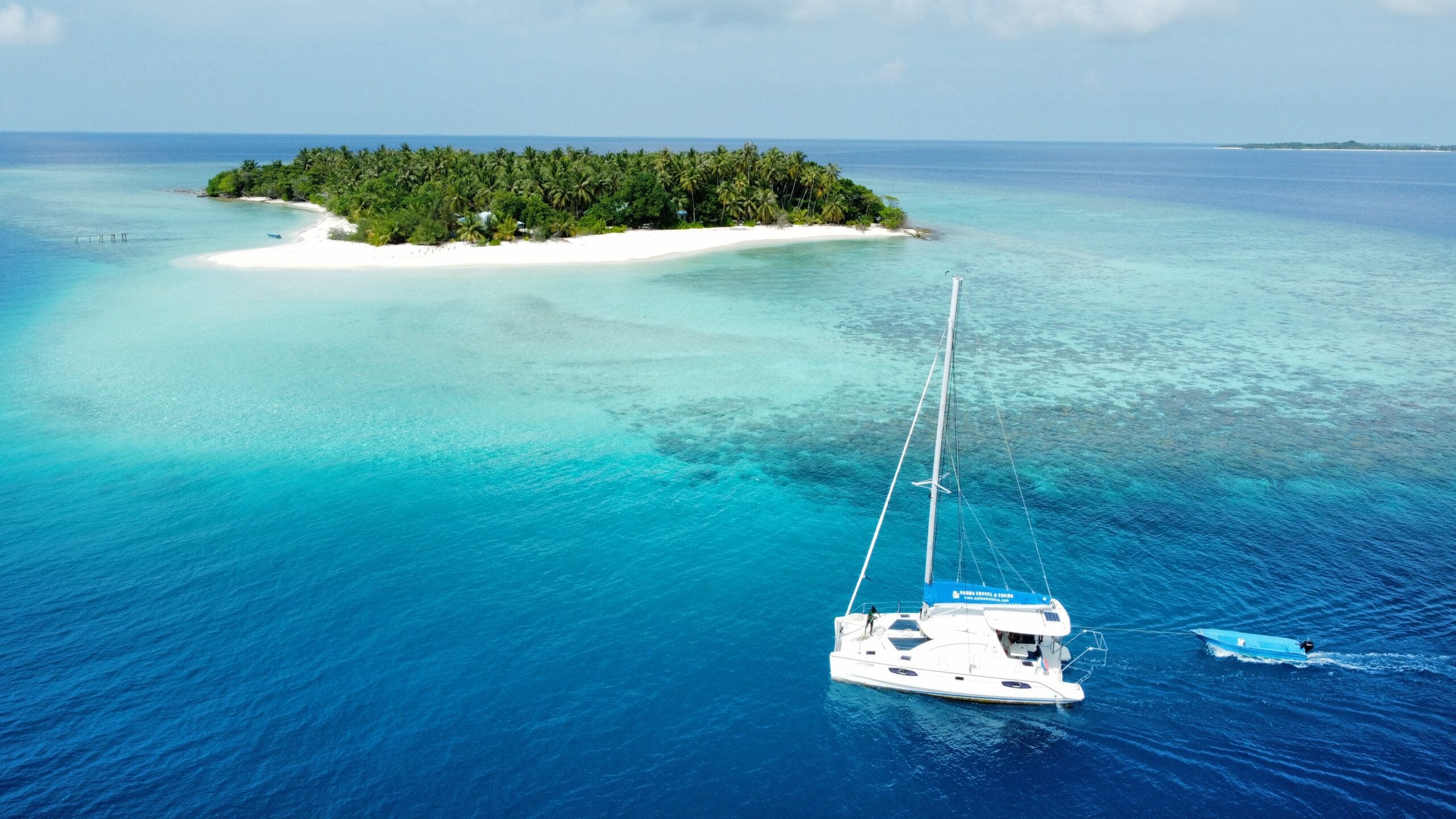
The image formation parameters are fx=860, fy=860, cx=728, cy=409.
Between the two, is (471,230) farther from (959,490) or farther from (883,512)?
(883,512)

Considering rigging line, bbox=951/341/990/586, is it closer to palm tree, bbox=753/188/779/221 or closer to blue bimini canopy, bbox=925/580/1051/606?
blue bimini canopy, bbox=925/580/1051/606

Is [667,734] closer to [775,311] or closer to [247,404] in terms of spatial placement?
[247,404]

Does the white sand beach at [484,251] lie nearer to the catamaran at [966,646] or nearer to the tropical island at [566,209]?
the tropical island at [566,209]

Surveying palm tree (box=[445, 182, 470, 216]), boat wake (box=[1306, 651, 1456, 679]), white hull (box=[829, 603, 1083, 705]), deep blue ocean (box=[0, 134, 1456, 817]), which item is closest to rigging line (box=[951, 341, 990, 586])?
deep blue ocean (box=[0, 134, 1456, 817])

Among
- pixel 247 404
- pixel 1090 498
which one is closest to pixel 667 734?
pixel 1090 498

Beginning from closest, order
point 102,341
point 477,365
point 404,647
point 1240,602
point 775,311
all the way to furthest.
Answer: point 404,647
point 1240,602
point 477,365
point 102,341
point 775,311

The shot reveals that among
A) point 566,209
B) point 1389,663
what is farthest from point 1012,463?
point 566,209
